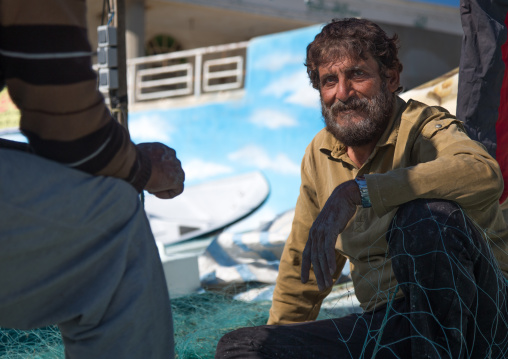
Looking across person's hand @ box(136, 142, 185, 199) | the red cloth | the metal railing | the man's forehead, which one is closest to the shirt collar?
the man's forehead

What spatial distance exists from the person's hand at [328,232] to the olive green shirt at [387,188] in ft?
0.23

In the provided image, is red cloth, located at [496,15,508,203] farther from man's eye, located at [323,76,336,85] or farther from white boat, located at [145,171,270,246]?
white boat, located at [145,171,270,246]

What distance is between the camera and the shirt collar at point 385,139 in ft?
6.92

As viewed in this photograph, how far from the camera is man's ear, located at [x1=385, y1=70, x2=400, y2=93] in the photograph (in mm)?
2279

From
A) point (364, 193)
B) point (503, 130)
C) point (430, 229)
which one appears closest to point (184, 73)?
point (503, 130)

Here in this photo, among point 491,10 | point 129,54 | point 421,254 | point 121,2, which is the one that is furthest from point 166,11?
point 421,254

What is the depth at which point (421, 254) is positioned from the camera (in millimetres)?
1654

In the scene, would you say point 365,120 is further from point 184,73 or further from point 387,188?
point 184,73

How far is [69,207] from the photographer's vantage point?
1081mm

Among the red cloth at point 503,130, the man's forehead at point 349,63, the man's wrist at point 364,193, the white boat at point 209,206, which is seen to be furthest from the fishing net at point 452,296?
the white boat at point 209,206

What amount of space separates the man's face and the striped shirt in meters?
1.24

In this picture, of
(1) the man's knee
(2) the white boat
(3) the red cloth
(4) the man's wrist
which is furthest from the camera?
(2) the white boat

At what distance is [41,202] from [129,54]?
12.3m

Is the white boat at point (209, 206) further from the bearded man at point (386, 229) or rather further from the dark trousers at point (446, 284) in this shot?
the dark trousers at point (446, 284)
